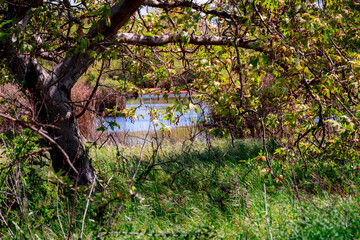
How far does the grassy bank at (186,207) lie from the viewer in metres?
2.17

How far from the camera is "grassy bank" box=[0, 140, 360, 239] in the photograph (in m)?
2.17

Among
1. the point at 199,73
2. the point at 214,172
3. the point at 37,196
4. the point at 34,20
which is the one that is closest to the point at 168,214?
the point at 214,172

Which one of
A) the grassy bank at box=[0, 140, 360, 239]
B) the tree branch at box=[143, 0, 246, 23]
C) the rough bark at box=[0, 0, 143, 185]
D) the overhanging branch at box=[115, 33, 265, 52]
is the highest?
the tree branch at box=[143, 0, 246, 23]

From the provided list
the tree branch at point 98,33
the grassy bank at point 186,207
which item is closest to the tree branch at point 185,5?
the tree branch at point 98,33

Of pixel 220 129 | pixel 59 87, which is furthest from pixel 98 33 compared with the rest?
pixel 220 129

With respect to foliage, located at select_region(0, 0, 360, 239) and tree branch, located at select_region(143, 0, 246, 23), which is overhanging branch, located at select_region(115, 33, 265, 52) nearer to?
foliage, located at select_region(0, 0, 360, 239)

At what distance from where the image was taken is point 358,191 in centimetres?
323

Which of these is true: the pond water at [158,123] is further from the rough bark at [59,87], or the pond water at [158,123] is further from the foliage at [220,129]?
the rough bark at [59,87]

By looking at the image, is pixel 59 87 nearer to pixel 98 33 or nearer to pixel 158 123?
pixel 98 33

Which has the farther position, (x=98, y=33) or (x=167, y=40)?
(x=167, y=40)

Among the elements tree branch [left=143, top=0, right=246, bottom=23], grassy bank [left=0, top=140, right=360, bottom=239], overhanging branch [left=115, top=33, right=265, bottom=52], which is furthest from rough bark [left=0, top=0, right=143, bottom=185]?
tree branch [left=143, top=0, right=246, bottom=23]

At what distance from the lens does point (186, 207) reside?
3.30 meters

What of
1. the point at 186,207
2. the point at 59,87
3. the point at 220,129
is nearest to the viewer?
the point at 186,207

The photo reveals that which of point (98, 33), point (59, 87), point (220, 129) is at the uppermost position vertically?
point (98, 33)
